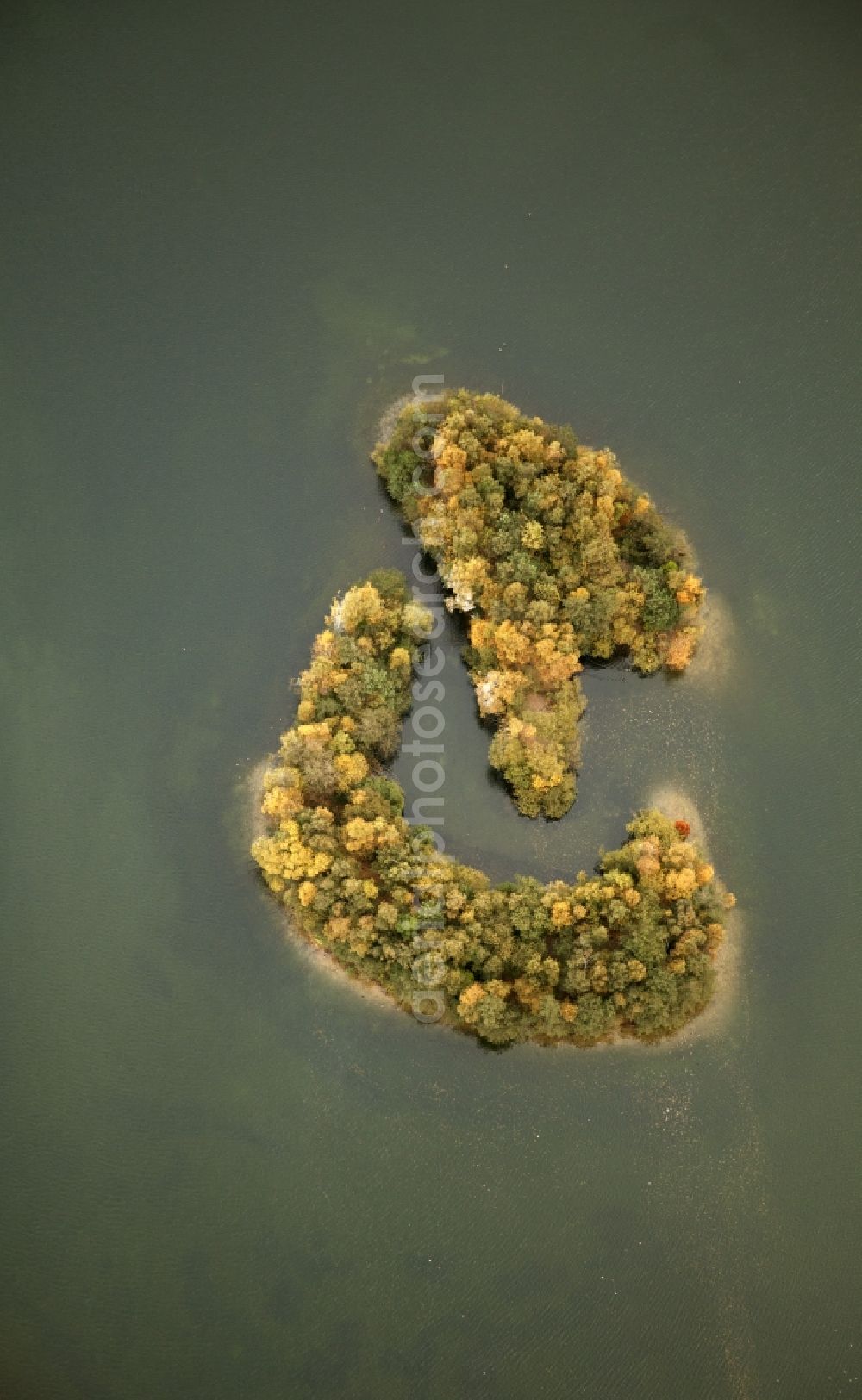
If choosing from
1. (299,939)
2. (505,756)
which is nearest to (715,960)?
(505,756)

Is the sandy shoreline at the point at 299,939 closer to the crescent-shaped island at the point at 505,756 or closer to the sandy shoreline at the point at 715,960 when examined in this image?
the sandy shoreline at the point at 715,960

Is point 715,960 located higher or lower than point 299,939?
higher

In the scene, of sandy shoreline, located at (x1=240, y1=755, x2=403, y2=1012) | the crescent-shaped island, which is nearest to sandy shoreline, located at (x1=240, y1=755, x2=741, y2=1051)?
sandy shoreline, located at (x1=240, y1=755, x2=403, y2=1012)

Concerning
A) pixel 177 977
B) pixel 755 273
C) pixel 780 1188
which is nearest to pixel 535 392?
pixel 755 273

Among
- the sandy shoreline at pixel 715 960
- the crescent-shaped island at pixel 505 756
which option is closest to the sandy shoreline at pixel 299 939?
the sandy shoreline at pixel 715 960

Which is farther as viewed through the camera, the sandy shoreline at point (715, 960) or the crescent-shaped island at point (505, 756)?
the sandy shoreline at point (715, 960)

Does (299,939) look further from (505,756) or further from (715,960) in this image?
(715,960)

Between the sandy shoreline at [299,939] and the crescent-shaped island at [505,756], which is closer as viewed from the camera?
the crescent-shaped island at [505,756]

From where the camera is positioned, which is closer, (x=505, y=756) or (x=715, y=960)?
(x=715, y=960)
